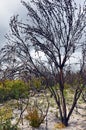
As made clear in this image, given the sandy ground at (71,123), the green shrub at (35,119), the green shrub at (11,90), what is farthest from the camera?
the green shrub at (11,90)

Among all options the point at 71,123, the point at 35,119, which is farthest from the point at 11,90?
the point at 71,123

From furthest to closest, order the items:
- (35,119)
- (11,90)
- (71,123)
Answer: (11,90)
(71,123)
(35,119)

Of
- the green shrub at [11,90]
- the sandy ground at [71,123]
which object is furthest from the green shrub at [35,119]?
the green shrub at [11,90]

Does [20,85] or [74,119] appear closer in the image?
[74,119]

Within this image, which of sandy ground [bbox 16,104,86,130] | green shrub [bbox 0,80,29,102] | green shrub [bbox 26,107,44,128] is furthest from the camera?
green shrub [bbox 0,80,29,102]

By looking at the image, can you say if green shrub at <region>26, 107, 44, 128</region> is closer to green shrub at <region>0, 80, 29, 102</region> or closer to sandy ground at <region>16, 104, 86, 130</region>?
sandy ground at <region>16, 104, 86, 130</region>

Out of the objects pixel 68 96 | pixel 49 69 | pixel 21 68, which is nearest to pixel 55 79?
pixel 49 69

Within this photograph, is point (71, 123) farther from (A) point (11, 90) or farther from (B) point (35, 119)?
(A) point (11, 90)

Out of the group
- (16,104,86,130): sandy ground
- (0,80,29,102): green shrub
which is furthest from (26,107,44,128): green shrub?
(0,80,29,102): green shrub

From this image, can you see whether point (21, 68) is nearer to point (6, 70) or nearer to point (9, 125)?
point (6, 70)

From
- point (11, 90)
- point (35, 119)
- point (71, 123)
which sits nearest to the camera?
point (35, 119)

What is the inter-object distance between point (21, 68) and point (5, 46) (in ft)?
3.87

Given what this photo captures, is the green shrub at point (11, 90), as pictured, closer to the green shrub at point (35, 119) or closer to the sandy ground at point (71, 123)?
the sandy ground at point (71, 123)

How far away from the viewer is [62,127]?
41.3 ft
